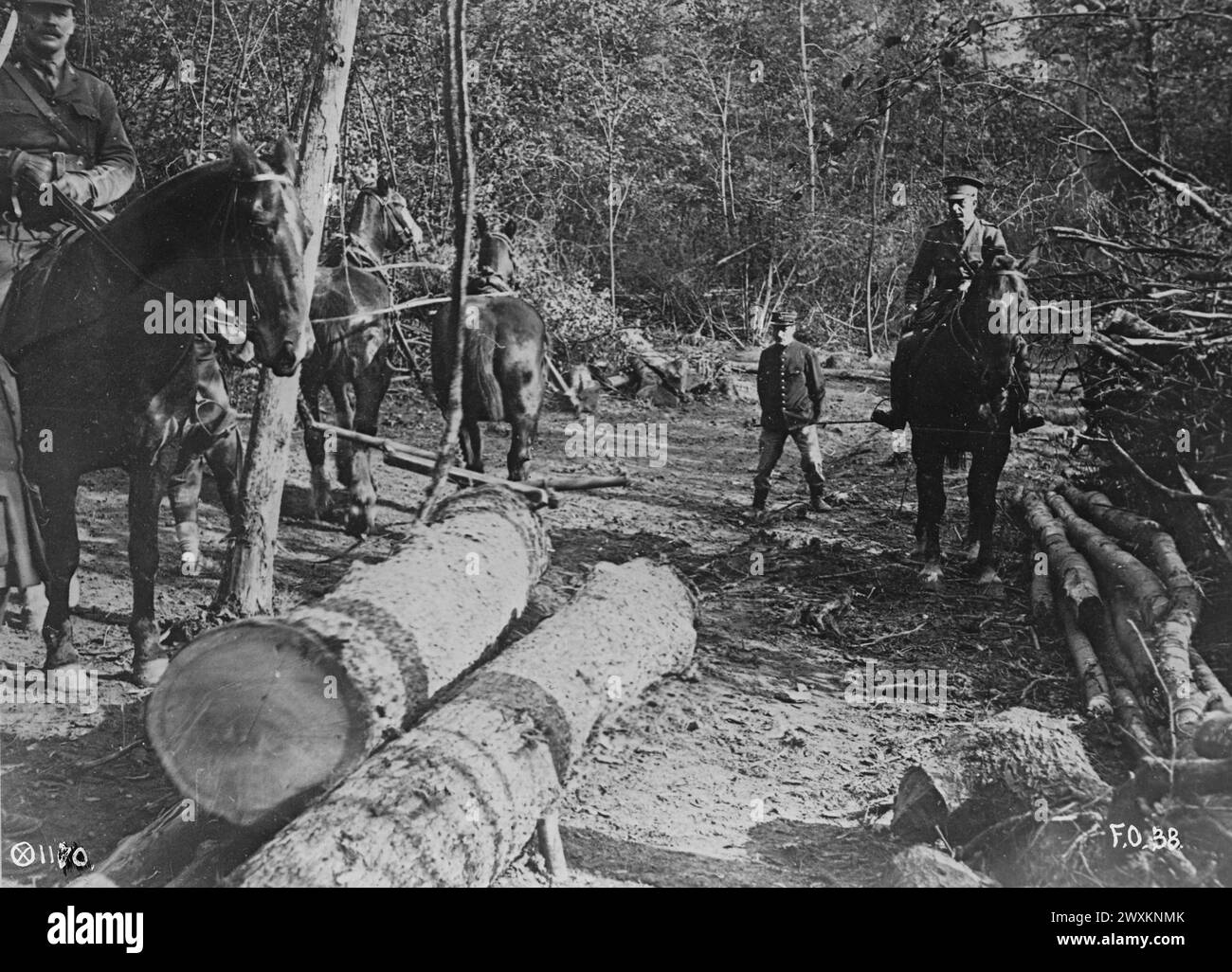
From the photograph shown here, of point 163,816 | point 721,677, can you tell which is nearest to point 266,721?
point 163,816

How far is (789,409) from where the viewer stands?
29.0 feet

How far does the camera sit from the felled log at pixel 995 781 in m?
3.92

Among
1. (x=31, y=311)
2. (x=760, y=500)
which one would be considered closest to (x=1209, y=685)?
(x=760, y=500)

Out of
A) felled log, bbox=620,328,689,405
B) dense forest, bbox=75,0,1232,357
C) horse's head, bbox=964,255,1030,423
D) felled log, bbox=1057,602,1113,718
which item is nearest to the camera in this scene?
felled log, bbox=1057,602,1113,718

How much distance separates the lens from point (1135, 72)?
5.81 metres

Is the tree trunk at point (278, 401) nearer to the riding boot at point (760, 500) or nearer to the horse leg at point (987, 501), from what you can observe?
the riding boot at point (760, 500)

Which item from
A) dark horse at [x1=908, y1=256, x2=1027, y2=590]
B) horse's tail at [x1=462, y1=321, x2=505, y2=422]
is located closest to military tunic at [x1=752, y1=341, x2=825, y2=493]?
dark horse at [x1=908, y1=256, x2=1027, y2=590]

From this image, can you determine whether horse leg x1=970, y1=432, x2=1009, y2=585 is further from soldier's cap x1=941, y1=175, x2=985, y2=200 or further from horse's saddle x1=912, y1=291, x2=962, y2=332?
soldier's cap x1=941, y1=175, x2=985, y2=200

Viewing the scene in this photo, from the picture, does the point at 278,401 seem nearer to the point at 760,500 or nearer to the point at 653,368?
the point at 760,500

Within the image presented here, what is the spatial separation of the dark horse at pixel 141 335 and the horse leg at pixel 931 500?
4251mm

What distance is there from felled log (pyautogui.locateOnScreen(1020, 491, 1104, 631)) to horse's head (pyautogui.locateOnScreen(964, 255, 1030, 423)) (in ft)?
3.28

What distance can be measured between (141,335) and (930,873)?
4212mm

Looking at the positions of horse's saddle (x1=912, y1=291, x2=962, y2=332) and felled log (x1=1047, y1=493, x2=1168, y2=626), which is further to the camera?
horse's saddle (x1=912, y1=291, x2=962, y2=332)

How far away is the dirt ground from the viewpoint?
4238 mm
